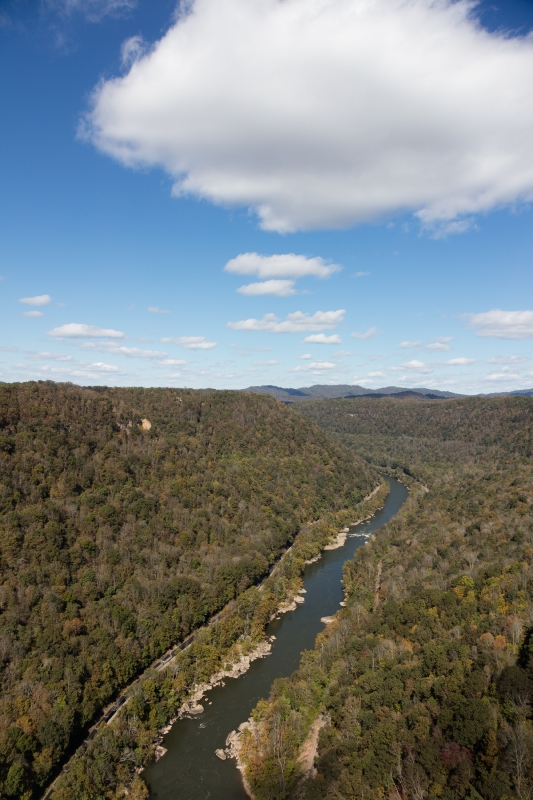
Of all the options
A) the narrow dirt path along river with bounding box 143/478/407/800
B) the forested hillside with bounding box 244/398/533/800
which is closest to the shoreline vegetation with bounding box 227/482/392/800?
the forested hillside with bounding box 244/398/533/800

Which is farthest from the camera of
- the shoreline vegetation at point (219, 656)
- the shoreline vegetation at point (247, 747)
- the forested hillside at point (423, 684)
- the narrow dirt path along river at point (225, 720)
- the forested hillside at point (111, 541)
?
the shoreline vegetation at point (219, 656)

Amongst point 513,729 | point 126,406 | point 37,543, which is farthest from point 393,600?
point 126,406

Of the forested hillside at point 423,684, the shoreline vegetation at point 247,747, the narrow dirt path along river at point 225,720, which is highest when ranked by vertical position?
the forested hillside at point 423,684

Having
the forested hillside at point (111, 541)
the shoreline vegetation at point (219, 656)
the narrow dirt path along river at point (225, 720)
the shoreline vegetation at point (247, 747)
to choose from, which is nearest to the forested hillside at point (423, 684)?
the shoreline vegetation at point (247, 747)

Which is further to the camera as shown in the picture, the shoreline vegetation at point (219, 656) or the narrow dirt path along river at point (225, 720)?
the shoreline vegetation at point (219, 656)

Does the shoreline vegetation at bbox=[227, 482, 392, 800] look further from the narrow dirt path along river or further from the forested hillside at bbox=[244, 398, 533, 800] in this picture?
the narrow dirt path along river

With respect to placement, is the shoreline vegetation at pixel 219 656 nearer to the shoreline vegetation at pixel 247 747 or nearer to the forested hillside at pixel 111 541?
the shoreline vegetation at pixel 247 747

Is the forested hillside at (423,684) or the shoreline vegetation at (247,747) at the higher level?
the forested hillside at (423,684)

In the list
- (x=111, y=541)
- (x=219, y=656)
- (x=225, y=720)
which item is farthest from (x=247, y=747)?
(x=111, y=541)
